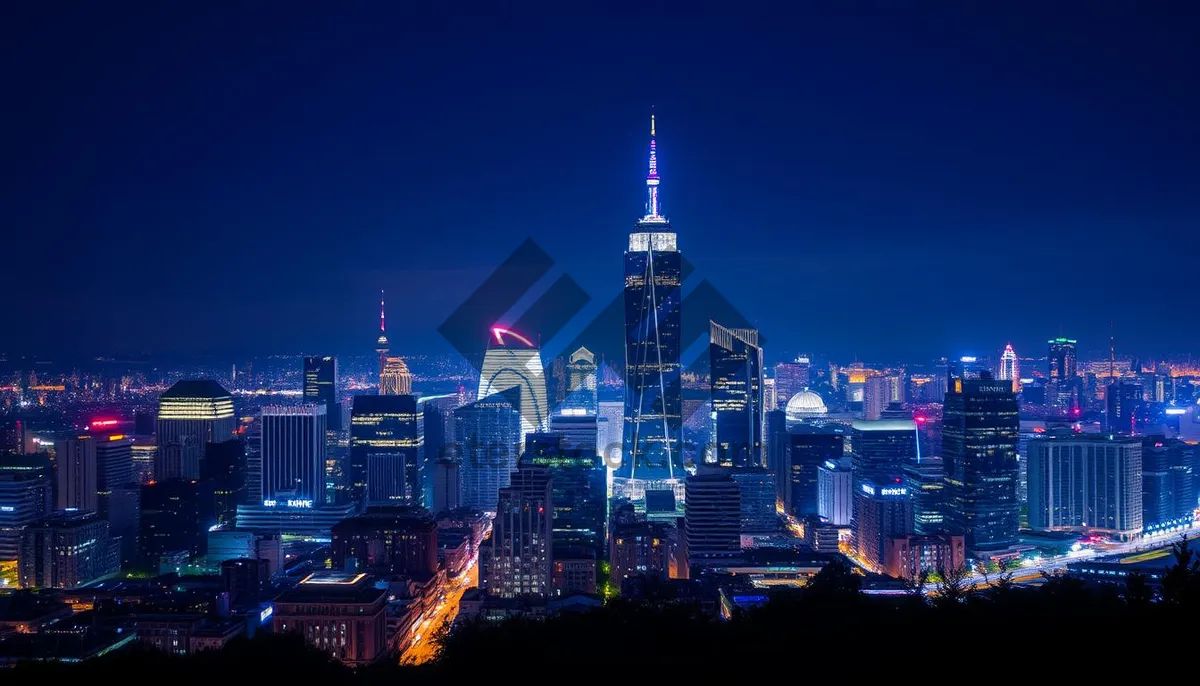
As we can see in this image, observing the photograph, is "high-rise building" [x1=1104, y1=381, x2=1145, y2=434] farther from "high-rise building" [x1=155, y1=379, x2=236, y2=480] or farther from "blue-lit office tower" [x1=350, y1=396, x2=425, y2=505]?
"high-rise building" [x1=155, y1=379, x2=236, y2=480]

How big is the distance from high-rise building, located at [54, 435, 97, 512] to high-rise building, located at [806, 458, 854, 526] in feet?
49.6

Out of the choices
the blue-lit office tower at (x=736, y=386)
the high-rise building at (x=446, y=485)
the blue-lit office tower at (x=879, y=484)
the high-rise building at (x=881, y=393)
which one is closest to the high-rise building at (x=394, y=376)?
the high-rise building at (x=446, y=485)

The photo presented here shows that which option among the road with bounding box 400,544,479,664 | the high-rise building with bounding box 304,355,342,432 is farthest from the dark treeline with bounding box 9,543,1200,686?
the high-rise building with bounding box 304,355,342,432

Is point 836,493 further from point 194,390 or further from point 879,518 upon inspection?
point 194,390

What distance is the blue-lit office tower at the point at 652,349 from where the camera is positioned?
23000 millimetres

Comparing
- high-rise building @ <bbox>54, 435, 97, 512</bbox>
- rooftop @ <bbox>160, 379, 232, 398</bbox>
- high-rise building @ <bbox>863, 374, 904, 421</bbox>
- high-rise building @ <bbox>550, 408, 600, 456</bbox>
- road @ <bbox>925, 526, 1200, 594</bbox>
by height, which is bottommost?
road @ <bbox>925, 526, 1200, 594</bbox>

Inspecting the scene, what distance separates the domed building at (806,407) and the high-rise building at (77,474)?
66.5 feet

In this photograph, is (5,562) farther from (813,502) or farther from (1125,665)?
(1125,665)

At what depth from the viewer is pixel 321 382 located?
92.5ft

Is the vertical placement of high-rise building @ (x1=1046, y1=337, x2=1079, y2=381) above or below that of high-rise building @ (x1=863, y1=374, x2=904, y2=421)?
above

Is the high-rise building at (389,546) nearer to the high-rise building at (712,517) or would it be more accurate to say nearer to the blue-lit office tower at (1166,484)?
the high-rise building at (712,517)

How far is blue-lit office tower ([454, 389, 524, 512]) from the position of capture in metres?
21.6

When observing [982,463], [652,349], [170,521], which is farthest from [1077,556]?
[170,521]

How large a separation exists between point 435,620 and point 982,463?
1077 cm
